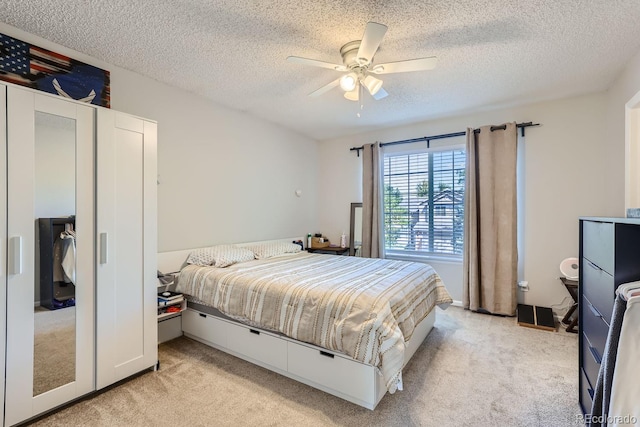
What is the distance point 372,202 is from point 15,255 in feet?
12.6

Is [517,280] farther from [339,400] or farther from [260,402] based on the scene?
[260,402]

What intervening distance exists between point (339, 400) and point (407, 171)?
3344 millimetres

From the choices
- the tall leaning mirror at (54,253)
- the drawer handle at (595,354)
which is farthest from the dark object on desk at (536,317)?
the tall leaning mirror at (54,253)

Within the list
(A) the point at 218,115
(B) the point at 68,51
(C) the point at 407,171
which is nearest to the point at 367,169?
(C) the point at 407,171

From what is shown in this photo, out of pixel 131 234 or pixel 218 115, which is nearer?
pixel 131 234

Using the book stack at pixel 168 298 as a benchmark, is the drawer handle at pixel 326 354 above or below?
below

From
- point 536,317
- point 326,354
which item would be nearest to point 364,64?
point 326,354

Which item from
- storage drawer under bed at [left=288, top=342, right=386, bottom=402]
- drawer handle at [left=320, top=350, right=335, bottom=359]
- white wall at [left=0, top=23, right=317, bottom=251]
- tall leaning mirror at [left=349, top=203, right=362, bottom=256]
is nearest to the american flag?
white wall at [left=0, top=23, right=317, bottom=251]

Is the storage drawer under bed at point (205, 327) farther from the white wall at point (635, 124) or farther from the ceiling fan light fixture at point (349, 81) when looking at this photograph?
the white wall at point (635, 124)

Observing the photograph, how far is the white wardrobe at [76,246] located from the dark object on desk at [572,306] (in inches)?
161

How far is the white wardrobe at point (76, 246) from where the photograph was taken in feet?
5.54

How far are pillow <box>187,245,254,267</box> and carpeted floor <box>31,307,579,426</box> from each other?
817 millimetres

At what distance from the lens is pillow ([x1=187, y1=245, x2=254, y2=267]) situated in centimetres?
299

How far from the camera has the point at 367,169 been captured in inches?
178
